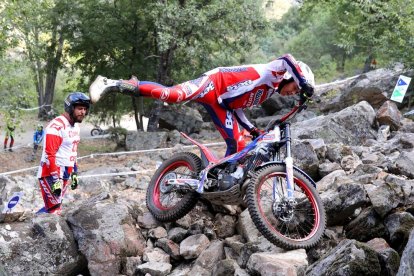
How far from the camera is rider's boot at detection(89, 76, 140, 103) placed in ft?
14.8

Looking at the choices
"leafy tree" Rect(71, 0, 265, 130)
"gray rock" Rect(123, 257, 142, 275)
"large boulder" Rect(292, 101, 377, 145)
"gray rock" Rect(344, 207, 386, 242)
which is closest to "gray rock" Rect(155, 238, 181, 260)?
"gray rock" Rect(123, 257, 142, 275)

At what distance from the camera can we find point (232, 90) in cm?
546

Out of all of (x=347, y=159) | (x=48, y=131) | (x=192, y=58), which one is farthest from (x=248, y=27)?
(x=48, y=131)

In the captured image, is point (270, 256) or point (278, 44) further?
point (278, 44)

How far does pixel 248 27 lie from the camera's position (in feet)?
58.9

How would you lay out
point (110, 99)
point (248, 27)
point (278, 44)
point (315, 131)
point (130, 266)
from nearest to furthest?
point (130, 266), point (315, 131), point (248, 27), point (110, 99), point (278, 44)

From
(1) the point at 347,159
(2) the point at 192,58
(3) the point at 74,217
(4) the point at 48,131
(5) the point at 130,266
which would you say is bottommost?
(5) the point at 130,266

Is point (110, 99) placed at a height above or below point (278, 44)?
below

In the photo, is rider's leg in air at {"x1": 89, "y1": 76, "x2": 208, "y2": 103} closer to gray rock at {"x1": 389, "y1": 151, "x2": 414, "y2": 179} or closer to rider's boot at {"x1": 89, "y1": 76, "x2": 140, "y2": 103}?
rider's boot at {"x1": 89, "y1": 76, "x2": 140, "y2": 103}

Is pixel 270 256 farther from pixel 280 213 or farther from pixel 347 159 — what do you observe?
pixel 347 159

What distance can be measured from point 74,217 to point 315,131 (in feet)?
17.5

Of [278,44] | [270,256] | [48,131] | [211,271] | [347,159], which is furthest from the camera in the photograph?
[278,44]

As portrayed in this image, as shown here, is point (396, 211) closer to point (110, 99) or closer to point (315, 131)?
point (315, 131)

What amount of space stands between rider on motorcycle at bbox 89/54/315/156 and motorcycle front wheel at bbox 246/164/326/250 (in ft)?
2.87
